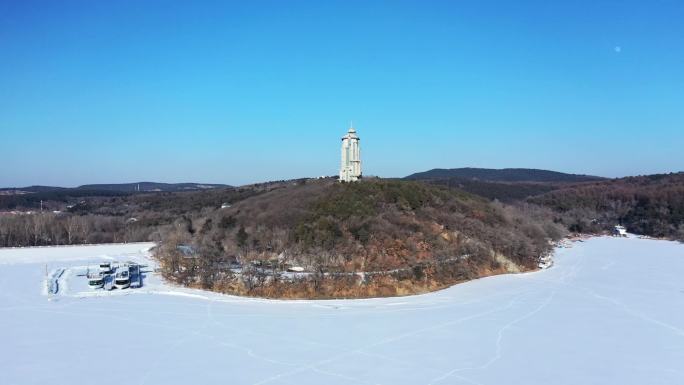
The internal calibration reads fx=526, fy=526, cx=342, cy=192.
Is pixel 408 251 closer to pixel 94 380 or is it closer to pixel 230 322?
pixel 230 322

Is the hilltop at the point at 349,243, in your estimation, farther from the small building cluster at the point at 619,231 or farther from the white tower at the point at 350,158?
the small building cluster at the point at 619,231

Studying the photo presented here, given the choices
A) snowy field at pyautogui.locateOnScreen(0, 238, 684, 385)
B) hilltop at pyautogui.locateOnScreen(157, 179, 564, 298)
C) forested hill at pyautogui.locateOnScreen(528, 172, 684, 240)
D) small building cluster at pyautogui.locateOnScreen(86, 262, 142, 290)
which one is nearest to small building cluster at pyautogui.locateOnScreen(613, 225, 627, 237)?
forested hill at pyautogui.locateOnScreen(528, 172, 684, 240)

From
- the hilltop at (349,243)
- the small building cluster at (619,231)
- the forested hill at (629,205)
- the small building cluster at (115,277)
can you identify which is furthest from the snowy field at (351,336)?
the forested hill at (629,205)

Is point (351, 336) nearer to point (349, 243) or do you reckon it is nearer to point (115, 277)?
point (349, 243)

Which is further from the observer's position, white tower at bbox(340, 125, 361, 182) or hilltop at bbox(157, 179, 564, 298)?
white tower at bbox(340, 125, 361, 182)

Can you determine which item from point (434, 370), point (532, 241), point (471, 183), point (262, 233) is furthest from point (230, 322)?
point (471, 183)

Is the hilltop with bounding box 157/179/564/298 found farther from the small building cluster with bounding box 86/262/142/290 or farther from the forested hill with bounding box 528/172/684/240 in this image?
the forested hill with bounding box 528/172/684/240
